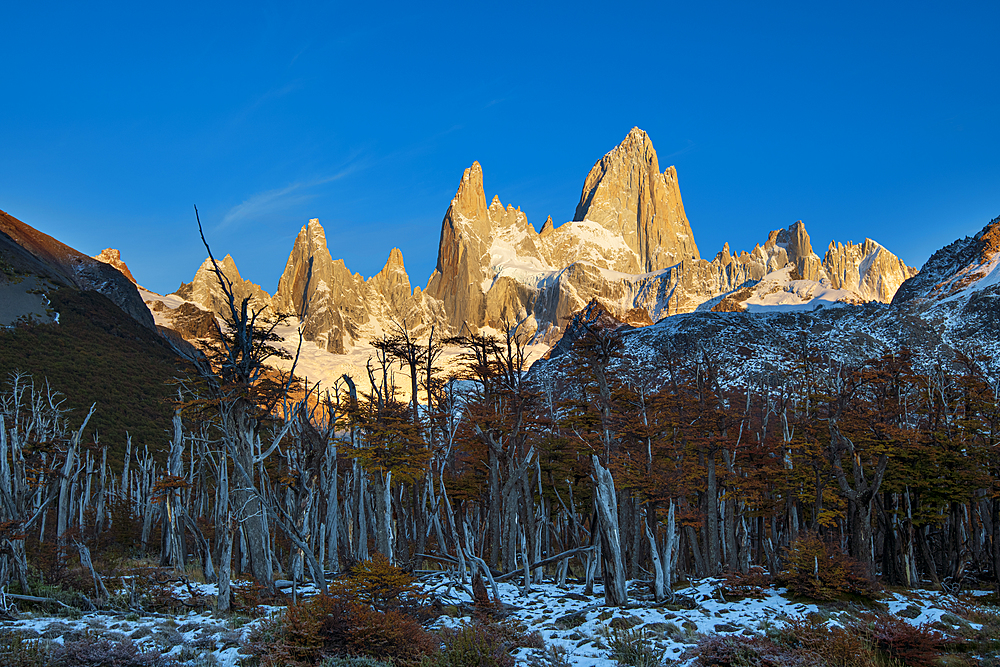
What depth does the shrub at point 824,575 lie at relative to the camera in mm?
19625

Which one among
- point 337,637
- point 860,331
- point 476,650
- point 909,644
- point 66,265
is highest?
point 66,265

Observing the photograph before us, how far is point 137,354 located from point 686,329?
261ft

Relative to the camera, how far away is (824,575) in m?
19.9

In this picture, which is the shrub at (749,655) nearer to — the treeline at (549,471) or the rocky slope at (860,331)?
the treeline at (549,471)

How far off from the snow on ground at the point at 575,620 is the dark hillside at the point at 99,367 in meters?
34.2

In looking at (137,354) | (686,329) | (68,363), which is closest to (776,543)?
(686,329)

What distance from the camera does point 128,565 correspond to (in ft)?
98.0

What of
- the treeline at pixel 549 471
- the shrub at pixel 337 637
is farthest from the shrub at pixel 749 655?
the treeline at pixel 549 471

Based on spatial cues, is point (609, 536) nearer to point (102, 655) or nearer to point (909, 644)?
point (909, 644)

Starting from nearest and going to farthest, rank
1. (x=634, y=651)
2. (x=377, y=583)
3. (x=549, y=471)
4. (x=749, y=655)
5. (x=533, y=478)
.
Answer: (x=749, y=655), (x=634, y=651), (x=377, y=583), (x=549, y=471), (x=533, y=478)

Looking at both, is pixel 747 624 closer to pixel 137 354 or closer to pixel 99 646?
pixel 99 646

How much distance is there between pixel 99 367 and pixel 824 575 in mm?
72855

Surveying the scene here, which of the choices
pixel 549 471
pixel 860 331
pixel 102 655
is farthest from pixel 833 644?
pixel 860 331

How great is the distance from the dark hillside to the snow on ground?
34.2 metres
